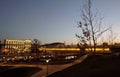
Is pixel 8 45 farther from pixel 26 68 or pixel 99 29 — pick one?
pixel 99 29

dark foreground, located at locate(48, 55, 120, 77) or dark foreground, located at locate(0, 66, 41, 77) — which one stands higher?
dark foreground, located at locate(48, 55, 120, 77)

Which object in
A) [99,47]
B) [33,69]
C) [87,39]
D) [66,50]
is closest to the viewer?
[87,39]

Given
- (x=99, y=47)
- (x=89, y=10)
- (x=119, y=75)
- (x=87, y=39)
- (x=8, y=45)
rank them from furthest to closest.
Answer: (x=8, y=45) → (x=99, y=47) → (x=87, y=39) → (x=89, y=10) → (x=119, y=75)

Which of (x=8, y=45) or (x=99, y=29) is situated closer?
(x=99, y=29)

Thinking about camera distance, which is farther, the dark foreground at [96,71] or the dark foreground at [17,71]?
the dark foreground at [17,71]

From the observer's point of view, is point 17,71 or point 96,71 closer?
point 96,71

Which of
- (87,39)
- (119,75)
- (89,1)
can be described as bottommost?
(119,75)

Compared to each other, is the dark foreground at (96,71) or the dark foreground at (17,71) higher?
the dark foreground at (96,71)

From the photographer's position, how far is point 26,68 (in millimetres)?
53469

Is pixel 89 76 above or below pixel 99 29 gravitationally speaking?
below

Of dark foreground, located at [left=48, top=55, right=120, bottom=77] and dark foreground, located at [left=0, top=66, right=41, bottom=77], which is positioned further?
dark foreground, located at [left=0, top=66, right=41, bottom=77]

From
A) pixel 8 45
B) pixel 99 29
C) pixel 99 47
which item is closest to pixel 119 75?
pixel 99 29

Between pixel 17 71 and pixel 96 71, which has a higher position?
pixel 96 71

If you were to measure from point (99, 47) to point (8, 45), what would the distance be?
337 feet
